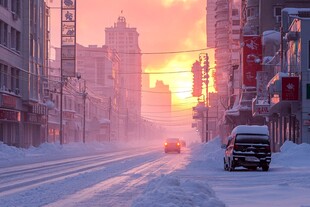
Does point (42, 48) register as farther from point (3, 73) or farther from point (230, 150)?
point (230, 150)

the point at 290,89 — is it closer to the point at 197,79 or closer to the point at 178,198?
the point at 178,198

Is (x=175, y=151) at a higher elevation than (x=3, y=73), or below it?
below

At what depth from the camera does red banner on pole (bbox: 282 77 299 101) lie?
134 feet

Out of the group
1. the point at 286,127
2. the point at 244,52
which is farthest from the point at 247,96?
the point at 286,127

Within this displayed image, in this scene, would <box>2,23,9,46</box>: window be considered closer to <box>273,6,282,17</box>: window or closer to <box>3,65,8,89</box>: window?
<box>3,65,8,89</box>: window

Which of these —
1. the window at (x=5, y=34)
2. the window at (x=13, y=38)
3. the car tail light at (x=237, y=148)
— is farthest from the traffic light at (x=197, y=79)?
the car tail light at (x=237, y=148)

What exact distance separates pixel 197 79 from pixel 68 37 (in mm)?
64320

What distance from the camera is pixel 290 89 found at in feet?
135

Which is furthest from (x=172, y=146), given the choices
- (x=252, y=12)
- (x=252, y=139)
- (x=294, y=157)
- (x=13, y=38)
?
(x=252, y=139)

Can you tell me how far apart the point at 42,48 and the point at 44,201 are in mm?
61389

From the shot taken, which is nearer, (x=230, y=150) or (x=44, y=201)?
(x=44, y=201)

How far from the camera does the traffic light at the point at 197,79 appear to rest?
5389 inches

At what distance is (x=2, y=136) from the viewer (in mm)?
59812

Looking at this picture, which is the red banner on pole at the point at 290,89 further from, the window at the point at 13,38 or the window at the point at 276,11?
the window at the point at 13,38
